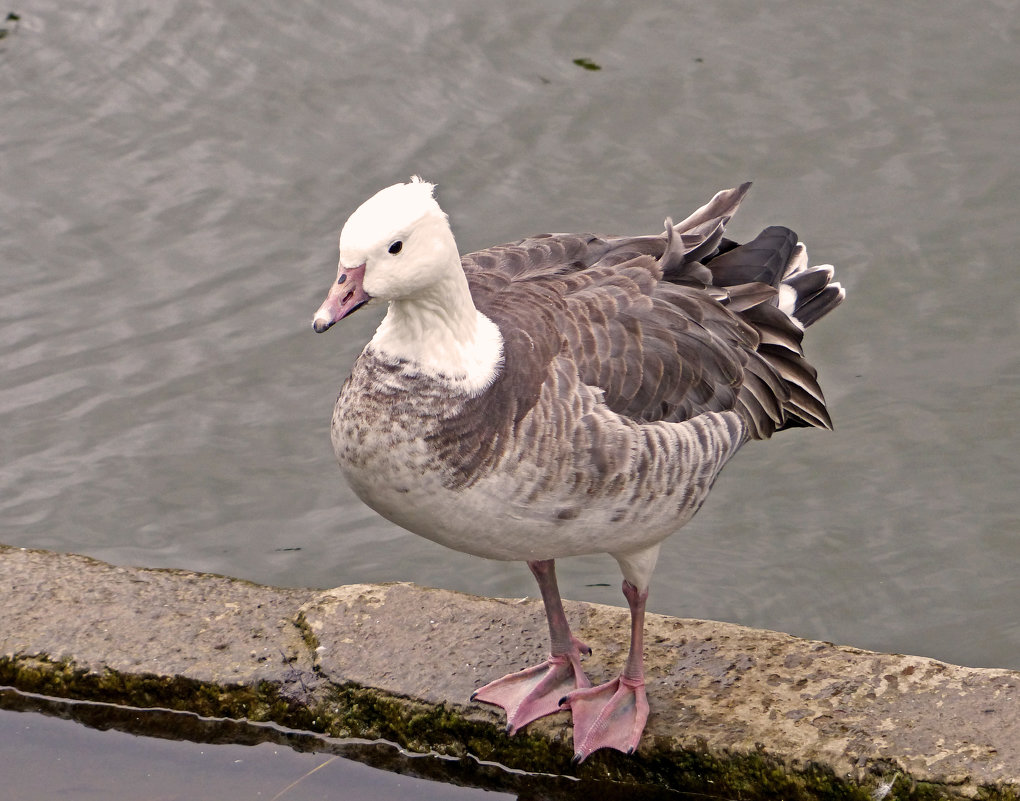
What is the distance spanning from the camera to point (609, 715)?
5.48 meters

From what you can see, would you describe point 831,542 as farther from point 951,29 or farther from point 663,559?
point 951,29

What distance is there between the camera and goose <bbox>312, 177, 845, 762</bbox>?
15.7ft

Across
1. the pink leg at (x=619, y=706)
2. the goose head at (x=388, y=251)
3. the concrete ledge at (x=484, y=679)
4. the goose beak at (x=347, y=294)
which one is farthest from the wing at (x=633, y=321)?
the concrete ledge at (x=484, y=679)

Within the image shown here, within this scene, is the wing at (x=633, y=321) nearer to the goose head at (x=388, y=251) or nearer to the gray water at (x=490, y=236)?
the goose head at (x=388, y=251)

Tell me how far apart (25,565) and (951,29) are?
25.2ft

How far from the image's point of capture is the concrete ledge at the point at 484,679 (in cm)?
525

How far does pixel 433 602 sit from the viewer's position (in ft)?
20.4

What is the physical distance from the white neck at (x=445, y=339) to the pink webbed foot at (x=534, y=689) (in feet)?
4.75

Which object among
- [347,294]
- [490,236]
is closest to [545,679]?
[347,294]

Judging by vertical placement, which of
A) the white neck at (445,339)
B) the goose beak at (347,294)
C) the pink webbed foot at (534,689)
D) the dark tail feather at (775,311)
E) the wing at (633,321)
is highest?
the goose beak at (347,294)

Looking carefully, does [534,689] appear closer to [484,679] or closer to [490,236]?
[484,679]

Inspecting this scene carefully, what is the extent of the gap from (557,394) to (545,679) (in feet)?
4.45

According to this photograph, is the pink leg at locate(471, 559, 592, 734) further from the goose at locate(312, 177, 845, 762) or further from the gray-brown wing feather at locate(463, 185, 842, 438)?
the gray-brown wing feather at locate(463, 185, 842, 438)

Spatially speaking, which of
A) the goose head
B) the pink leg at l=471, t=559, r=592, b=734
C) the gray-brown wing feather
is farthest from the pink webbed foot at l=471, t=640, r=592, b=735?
the goose head
